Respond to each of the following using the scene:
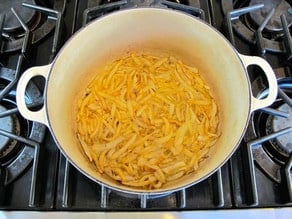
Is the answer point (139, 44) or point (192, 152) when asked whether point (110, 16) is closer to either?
point (139, 44)

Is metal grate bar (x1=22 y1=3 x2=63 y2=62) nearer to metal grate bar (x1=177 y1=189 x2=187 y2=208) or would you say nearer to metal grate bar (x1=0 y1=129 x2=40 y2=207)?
metal grate bar (x1=0 y1=129 x2=40 y2=207)

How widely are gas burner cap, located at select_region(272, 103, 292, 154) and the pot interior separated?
0.29ft

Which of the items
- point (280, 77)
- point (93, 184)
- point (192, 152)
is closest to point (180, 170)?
point (192, 152)

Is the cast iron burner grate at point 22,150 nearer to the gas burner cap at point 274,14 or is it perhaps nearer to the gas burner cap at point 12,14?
the gas burner cap at point 12,14

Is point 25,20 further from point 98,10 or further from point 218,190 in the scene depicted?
point 218,190

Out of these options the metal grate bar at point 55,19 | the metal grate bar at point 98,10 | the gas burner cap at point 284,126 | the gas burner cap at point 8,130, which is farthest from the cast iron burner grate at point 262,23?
the gas burner cap at point 8,130

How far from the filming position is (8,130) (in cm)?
68

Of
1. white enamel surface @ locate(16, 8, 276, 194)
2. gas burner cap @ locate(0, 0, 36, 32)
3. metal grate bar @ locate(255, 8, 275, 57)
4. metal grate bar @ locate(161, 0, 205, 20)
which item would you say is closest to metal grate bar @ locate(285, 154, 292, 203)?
white enamel surface @ locate(16, 8, 276, 194)

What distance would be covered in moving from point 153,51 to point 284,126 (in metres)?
0.30

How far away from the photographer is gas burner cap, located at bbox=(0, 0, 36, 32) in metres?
0.77

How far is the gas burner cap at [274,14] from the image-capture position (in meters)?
0.79

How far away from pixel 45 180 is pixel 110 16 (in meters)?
0.31

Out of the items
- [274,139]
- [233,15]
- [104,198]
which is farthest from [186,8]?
[104,198]

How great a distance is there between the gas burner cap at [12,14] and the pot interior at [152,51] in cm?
18
